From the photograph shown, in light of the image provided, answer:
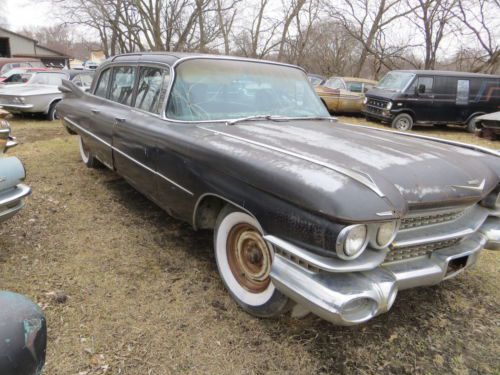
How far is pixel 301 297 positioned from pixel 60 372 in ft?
4.51

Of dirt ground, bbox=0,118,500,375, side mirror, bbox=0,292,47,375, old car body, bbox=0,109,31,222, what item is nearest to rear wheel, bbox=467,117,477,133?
dirt ground, bbox=0,118,500,375


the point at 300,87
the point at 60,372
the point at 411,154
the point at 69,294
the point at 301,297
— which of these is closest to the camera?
the point at 301,297

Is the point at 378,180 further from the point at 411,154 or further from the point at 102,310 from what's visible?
the point at 102,310

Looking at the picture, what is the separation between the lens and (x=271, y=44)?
88.9 ft

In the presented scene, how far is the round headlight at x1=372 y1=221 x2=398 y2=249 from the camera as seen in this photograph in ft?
6.28

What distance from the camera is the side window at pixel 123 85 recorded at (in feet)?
13.1

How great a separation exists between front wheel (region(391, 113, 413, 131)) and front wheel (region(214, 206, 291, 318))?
10242mm

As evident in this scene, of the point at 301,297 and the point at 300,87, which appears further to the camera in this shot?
the point at 300,87

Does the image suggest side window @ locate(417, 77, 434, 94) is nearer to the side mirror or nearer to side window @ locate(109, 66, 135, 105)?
side window @ locate(109, 66, 135, 105)

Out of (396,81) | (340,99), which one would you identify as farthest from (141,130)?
(340,99)

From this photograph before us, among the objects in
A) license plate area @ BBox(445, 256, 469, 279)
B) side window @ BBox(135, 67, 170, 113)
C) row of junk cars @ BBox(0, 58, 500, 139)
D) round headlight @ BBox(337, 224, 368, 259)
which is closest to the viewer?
round headlight @ BBox(337, 224, 368, 259)

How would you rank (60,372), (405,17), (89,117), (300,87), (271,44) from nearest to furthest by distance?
(60,372), (300,87), (89,117), (405,17), (271,44)

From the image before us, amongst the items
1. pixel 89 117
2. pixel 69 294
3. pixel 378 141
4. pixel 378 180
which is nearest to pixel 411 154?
pixel 378 141

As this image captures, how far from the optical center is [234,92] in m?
3.37
